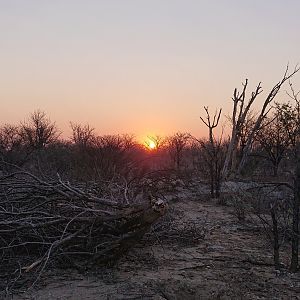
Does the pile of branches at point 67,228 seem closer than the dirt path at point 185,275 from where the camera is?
No

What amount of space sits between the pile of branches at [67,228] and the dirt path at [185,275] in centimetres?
38

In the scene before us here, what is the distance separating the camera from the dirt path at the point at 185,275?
5434mm

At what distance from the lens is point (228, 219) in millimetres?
11805

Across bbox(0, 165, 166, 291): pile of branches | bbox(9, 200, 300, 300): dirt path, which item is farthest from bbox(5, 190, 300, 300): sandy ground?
bbox(0, 165, 166, 291): pile of branches

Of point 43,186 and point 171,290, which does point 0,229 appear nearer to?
point 43,186

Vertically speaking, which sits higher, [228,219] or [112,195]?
[112,195]

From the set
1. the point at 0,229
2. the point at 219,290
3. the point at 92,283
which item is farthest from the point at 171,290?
the point at 0,229

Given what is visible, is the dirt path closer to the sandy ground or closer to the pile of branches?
the sandy ground

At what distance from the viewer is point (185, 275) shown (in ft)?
20.3

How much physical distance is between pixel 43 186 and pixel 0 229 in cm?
91

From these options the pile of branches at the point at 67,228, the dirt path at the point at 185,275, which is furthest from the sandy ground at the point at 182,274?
the pile of branches at the point at 67,228

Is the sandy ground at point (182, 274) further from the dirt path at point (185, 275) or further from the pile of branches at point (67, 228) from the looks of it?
the pile of branches at point (67, 228)

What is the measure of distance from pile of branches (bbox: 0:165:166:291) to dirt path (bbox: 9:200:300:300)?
38cm

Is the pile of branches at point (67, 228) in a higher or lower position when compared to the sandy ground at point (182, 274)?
higher
